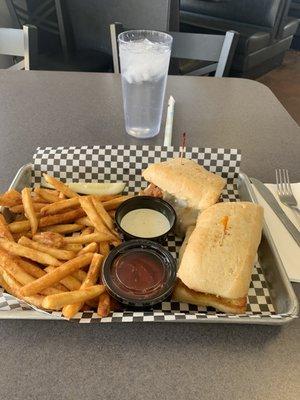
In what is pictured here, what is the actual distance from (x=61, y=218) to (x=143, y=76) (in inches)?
28.7

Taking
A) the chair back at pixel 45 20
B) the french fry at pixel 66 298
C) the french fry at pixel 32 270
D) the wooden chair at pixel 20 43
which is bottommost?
the chair back at pixel 45 20

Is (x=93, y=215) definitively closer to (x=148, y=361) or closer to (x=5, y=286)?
(x=5, y=286)

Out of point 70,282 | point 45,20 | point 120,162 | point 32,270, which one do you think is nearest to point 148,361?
point 70,282

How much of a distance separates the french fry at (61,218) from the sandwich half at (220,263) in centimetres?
39

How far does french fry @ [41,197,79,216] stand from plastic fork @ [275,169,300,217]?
731mm

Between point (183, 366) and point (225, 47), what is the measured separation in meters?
1.94

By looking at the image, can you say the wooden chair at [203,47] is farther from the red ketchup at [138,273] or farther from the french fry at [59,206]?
the red ketchup at [138,273]

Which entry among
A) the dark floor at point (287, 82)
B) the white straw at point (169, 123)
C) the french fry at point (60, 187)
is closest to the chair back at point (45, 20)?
the white straw at point (169, 123)

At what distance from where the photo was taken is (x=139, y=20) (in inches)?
134

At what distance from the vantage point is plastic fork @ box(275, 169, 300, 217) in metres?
1.38

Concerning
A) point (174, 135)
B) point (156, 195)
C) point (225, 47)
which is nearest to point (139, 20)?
point (225, 47)

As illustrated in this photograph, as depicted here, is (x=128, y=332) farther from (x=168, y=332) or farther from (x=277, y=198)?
(x=277, y=198)

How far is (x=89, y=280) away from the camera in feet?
3.32

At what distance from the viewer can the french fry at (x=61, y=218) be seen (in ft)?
3.98
